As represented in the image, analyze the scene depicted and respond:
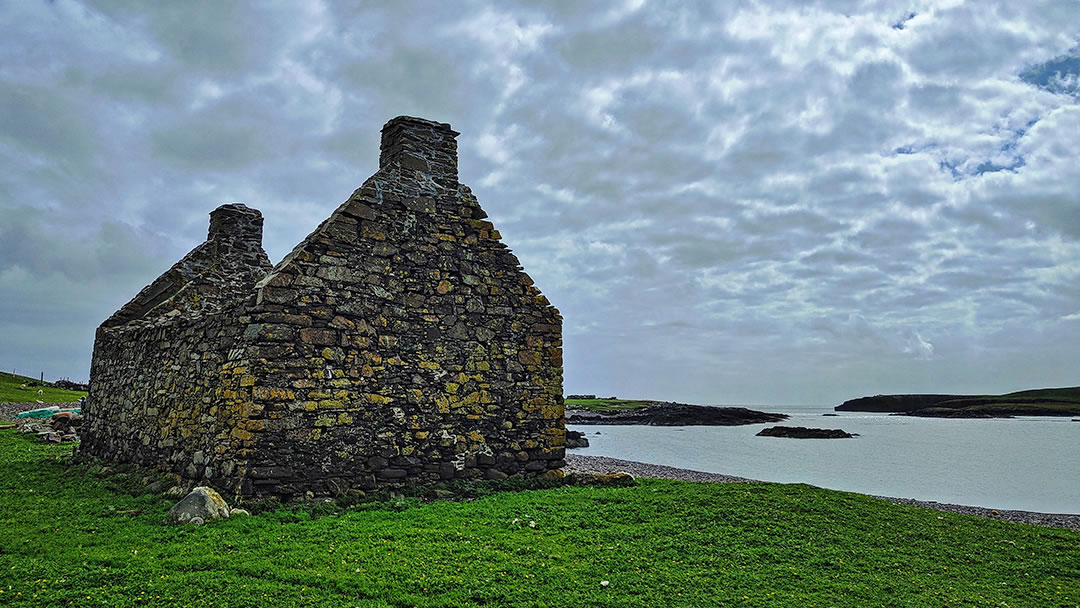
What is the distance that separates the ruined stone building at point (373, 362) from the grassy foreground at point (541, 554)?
3.84ft

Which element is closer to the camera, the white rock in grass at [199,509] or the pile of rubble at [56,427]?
the white rock in grass at [199,509]

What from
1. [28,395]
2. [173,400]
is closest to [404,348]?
[173,400]

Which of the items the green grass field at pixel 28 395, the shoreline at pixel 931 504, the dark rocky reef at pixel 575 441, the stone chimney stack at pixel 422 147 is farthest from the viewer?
the green grass field at pixel 28 395

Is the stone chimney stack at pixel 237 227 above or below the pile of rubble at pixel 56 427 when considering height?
above

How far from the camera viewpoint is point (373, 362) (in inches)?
488

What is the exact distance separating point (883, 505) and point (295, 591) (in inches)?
414

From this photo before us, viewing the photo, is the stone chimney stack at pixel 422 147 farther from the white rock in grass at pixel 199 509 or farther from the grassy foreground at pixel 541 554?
→ the white rock in grass at pixel 199 509

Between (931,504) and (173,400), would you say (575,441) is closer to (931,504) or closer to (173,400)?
(931,504)

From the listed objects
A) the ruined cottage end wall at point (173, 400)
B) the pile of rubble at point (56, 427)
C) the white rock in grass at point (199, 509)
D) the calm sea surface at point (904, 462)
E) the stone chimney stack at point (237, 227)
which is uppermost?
the stone chimney stack at point (237, 227)

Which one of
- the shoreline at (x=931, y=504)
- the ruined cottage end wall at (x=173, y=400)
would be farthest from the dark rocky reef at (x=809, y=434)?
the ruined cottage end wall at (x=173, y=400)

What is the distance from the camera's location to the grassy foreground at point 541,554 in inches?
277

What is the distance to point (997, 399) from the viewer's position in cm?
11581

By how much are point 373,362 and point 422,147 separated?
4.78m

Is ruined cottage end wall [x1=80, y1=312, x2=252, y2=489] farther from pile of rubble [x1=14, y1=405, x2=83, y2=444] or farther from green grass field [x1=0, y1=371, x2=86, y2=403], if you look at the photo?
green grass field [x1=0, y1=371, x2=86, y2=403]
